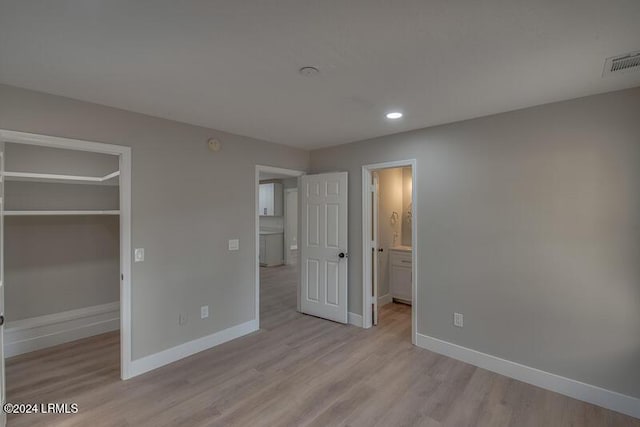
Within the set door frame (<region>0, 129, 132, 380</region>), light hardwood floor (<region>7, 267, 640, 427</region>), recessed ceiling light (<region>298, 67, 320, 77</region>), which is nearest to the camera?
recessed ceiling light (<region>298, 67, 320, 77</region>)

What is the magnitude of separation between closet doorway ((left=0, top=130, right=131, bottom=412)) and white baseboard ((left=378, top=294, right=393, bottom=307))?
11.3 ft

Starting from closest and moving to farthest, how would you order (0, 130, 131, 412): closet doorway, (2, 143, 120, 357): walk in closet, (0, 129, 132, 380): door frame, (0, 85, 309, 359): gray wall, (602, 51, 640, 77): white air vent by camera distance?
1. (602, 51, 640, 77): white air vent
2. (0, 85, 309, 359): gray wall
3. (0, 129, 132, 380): door frame
4. (0, 130, 131, 412): closet doorway
5. (2, 143, 120, 357): walk in closet

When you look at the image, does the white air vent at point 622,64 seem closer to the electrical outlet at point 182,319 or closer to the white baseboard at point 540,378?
the white baseboard at point 540,378

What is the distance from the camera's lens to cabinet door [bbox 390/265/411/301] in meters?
4.82

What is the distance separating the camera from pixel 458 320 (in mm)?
3158

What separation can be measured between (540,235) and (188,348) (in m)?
3.62

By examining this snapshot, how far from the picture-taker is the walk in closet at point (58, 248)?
10.6 ft

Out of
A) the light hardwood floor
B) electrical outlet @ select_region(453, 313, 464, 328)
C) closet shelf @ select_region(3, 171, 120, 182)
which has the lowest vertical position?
the light hardwood floor

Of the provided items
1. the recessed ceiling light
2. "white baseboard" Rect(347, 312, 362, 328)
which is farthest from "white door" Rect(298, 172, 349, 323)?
the recessed ceiling light

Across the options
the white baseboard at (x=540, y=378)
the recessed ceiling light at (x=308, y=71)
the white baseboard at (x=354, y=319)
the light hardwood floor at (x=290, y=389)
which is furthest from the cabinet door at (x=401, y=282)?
the recessed ceiling light at (x=308, y=71)

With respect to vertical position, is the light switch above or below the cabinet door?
above

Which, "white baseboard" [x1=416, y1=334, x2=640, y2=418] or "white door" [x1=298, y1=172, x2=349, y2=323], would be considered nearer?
"white baseboard" [x1=416, y1=334, x2=640, y2=418]

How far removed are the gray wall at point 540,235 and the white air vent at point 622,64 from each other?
1.50ft

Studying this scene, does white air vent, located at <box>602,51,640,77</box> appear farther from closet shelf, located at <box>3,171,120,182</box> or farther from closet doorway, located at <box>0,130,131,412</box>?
closet shelf, located at <box>3,171,120,182</box>
